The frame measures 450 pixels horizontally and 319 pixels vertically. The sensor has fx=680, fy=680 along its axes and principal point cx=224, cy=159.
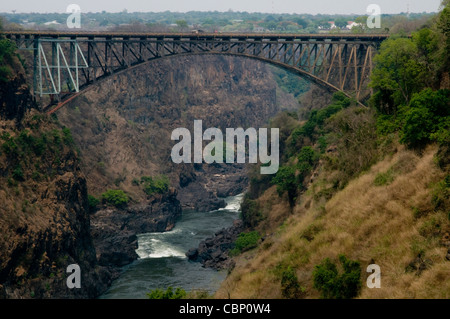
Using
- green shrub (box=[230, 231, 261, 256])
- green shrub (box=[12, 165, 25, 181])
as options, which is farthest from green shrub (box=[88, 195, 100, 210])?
green shrub (box=[230, 231, 261, 256])

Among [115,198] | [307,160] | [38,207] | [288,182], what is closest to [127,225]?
[115,198]

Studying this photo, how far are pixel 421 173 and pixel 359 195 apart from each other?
366cm

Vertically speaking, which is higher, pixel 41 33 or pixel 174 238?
pixel 41 33

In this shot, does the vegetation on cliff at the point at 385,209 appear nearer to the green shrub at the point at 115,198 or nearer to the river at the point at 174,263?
the river at the point at 174,263

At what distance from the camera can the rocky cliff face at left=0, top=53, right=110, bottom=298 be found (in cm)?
4344

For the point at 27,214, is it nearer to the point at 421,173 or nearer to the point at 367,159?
the point at 367,159

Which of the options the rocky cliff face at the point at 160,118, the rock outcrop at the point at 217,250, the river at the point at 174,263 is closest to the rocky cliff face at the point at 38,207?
the river at the point at 174,263

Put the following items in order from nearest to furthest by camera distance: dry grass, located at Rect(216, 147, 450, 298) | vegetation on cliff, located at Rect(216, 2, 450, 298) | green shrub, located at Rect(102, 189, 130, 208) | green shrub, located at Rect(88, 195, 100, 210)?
dry grass, located at Rect(216, 147, 450, 298), vegetation on cliff, located at Rect(216, 2, 450, 298), green shrub, located at Rect(88, 195, 100, 210), green shrub, located at Rect(102, 189, 130, 208)

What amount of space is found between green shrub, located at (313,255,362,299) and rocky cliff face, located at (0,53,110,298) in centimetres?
2365

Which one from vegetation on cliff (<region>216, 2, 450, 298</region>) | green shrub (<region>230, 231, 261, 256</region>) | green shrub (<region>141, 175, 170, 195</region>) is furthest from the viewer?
green shrub (<region>141, 175, 170, 195</region>)

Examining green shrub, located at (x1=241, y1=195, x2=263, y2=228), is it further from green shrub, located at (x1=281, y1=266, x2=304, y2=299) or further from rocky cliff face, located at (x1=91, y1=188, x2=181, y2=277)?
green shrub, located at (x1=281, y1=266, x2=304, y2=299)

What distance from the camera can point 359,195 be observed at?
1151 inches

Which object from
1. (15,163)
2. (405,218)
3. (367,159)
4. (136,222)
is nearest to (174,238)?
(136,222)

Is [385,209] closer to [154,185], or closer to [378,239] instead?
[378,239]
